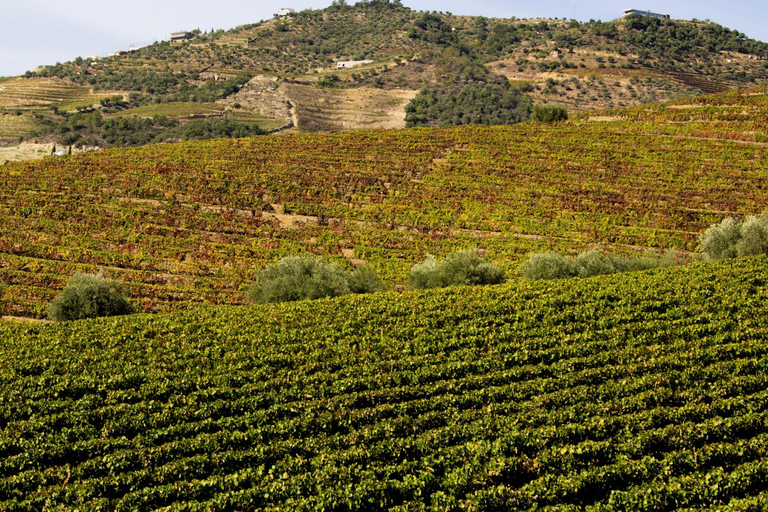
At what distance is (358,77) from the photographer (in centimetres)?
14400

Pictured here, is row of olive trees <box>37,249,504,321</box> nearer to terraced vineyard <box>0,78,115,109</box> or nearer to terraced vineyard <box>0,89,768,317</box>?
terraced vineyard <box>0,89,768,317</box>

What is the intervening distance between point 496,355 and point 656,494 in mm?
7795

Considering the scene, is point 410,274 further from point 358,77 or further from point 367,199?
point 358,77

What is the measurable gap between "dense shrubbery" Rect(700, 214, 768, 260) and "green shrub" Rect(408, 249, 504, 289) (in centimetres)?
1324

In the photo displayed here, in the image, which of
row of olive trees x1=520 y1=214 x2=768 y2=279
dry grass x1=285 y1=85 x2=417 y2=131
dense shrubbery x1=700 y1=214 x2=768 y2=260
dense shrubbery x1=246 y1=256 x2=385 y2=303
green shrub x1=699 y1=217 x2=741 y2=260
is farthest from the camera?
dry grass x1=285 y1=85 x2=417 y2=131

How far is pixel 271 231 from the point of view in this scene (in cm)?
4281

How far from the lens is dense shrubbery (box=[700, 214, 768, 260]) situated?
3316 centimetres

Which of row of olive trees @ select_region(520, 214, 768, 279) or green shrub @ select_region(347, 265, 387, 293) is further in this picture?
row of olive trees @ select_region(520, 214, 768, 279)

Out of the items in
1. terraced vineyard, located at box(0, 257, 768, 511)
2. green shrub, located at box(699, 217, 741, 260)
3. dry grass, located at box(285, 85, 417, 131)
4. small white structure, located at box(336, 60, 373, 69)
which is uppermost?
small white structure, located at box(336, 60, 373, 69)

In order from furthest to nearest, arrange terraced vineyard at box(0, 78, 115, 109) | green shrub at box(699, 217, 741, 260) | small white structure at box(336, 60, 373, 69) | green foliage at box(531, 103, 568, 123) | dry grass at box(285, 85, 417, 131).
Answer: small white structure at box(336, 60, 373, 69), terraced vineyard at box(0, 78, 115, 109), dry grass at box(285, 85, 417, 131), green foliage at box(531, 103, 568, 123), green shrub at box(699, 217, 741, 260)

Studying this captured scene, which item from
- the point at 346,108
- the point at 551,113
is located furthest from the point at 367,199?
the point at 346,108

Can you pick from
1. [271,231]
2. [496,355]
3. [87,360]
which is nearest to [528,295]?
[496,355]

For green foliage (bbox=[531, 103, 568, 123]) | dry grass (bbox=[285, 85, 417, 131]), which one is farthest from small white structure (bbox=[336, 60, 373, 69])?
green foliage (bbox=[531, 103, 568, 123])

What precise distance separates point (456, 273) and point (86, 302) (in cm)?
1862
